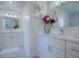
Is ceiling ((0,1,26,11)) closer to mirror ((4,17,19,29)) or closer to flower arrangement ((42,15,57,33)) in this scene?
mirror ((4,17,19,29))

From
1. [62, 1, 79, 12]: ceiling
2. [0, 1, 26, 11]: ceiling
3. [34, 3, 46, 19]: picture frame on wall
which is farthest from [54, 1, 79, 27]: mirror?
[0, 1, 26, 11]: ceiling

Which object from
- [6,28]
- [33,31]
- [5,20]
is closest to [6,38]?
[6,28]

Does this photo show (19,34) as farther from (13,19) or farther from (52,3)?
(52,3)

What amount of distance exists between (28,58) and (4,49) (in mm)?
1198

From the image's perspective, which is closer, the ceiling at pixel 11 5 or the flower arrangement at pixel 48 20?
the flower arrangement at pixel 48 20

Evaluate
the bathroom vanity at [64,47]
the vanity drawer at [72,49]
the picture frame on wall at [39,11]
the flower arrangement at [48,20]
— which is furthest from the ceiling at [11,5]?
the vanity drawer at [72,49]

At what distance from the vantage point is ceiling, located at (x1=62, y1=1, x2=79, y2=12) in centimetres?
220

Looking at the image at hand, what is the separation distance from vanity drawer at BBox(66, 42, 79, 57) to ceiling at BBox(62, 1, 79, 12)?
81 centimetres

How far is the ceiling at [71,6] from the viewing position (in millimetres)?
2205

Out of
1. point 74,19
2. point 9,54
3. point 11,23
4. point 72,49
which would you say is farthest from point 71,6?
point 11,23

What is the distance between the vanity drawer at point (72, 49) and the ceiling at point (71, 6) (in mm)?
812

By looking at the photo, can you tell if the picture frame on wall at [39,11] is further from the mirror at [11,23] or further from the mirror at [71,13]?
the mirror at [11,23]

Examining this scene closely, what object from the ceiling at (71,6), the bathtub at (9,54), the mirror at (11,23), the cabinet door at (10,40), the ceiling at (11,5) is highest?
the ceiling at (11,5)

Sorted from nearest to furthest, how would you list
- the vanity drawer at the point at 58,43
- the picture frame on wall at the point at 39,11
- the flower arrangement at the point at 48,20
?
the vanity drawer at the point at 58,43 → the flower arrangement at the point at 48,20 → the picture frame on wall at the point at 39,11
